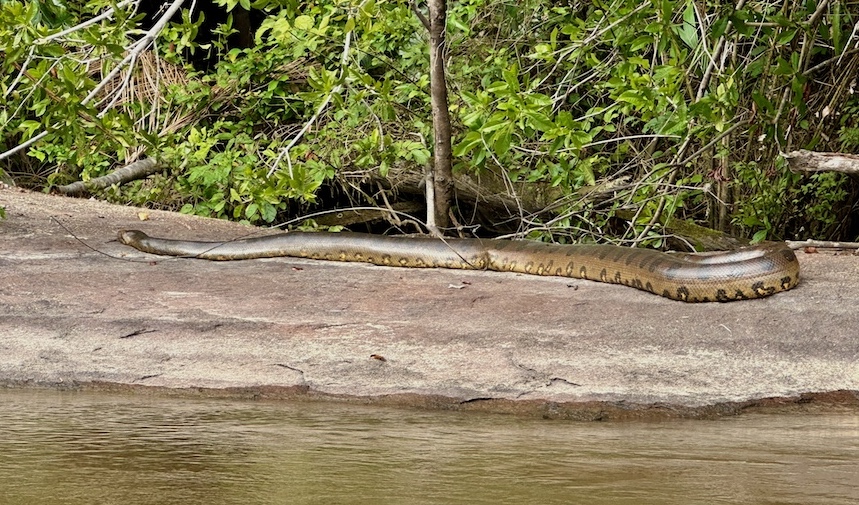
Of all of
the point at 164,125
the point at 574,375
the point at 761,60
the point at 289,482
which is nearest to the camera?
the point at 289,482

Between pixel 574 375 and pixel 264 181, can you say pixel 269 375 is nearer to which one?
pixel 574 375

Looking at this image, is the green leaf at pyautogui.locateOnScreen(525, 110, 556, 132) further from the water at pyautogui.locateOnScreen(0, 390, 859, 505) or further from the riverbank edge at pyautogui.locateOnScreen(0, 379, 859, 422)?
the water at pyautogui.locateOnScreen(0, 390, 859, 505)

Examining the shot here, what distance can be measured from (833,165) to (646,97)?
126 cm

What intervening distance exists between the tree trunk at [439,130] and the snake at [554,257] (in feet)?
3.00

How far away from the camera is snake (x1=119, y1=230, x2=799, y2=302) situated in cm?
603

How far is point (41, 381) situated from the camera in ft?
15.7

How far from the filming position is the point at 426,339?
5.32 meters

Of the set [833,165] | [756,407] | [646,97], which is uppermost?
[646,97]

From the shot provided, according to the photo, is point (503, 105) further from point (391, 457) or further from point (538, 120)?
point (391, 457)

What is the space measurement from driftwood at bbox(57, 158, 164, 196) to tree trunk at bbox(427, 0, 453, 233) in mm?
3887

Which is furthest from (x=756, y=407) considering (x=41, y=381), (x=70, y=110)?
(x=70, y=110)

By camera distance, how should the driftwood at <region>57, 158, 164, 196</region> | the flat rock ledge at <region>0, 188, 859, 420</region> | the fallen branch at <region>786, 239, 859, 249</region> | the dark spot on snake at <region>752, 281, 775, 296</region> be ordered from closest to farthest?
the flat rock ledge at <region>0, 188, 859, 420</region> < the dark spot on snake at <region>752, 281, 775, 296</region> < the fallen branch at <region>786, 239, 859, 249</region> < the driftwood at <region>57, 158, 164, 196</region>

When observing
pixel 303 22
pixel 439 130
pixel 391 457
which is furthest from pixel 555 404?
pixel 439 130

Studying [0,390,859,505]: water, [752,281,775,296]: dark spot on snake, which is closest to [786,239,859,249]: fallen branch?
[752,281,775,296]: dark spot on snake
